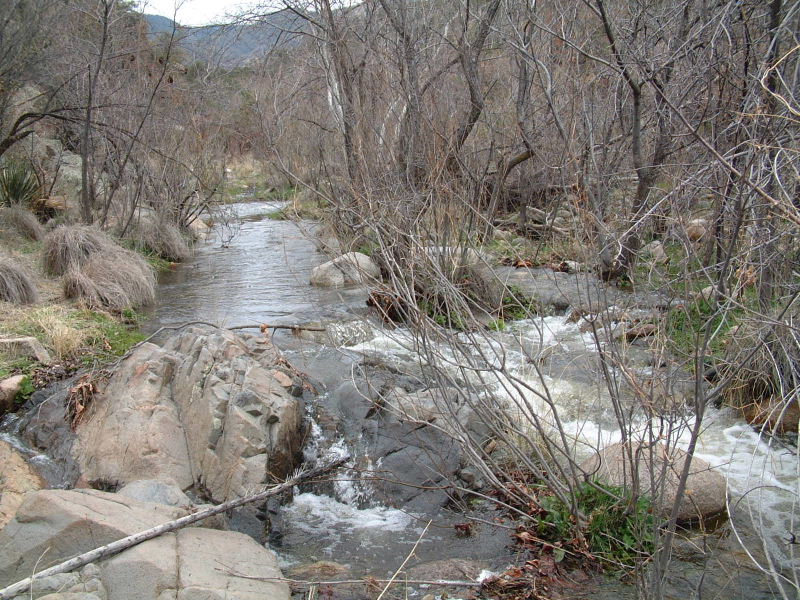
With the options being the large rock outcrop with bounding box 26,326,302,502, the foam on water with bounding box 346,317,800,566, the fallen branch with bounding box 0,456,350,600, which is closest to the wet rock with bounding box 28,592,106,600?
the fallen branch with bounding box 0,456,350,600

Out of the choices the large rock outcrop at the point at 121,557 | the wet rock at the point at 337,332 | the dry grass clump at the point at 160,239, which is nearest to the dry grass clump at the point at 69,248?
the dry grass clump at the point at 160,239

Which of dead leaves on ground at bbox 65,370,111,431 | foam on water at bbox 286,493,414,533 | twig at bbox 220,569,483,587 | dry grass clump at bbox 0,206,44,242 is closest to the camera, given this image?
twig at bbox 220,569,483,587

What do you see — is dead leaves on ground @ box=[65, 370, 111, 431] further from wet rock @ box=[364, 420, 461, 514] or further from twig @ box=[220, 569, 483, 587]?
twig @ box=[220, 569, 483, 587]

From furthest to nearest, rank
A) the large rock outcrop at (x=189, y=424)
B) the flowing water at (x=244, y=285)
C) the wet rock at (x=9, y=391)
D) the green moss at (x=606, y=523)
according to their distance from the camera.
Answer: the flowing water at (x=244, y=285) → the wet rock at (x=9, y=391) → the large rock outcrop at (x=189, y=424) → the green moss at (x=606, y=523)

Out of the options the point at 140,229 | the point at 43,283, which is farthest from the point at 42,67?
the point at 43,283

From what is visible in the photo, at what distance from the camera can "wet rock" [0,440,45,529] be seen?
176 inches

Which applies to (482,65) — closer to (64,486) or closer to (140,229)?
(140,229)

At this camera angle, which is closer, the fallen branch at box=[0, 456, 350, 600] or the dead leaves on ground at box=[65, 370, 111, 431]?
the fallen branch at box=[0, 456, 350, 600]

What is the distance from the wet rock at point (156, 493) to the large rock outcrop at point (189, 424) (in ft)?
1.77

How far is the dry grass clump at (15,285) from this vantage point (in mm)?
7766

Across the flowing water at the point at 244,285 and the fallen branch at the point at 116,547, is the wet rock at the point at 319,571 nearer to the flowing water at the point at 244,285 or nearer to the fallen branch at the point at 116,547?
the fallen branch at the point at 116,547

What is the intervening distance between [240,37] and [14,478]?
9.16 meters

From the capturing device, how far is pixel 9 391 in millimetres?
5809

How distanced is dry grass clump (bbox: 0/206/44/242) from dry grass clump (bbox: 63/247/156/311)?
2.96m
